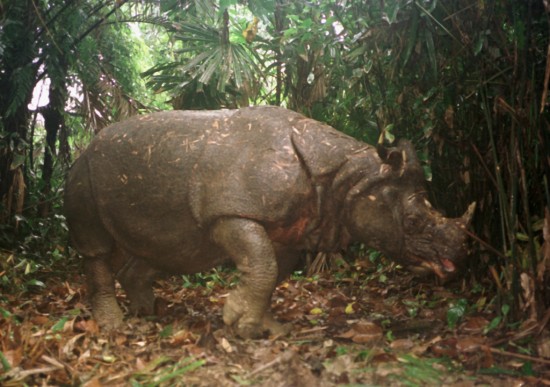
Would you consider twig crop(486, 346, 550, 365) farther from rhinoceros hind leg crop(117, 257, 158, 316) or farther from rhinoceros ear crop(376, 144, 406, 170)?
rhinoceros hind leg crop(117, 257, 158, 316)

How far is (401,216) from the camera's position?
345cm

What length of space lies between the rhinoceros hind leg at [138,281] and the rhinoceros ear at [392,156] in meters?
1.90

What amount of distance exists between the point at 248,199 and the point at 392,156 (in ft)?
2.80

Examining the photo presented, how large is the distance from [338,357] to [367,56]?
2630mm

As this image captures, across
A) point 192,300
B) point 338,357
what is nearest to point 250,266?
point 338,357

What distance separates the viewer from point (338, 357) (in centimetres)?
294

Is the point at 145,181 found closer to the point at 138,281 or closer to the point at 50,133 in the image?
the point at 138,281

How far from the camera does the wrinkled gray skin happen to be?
3.38 m

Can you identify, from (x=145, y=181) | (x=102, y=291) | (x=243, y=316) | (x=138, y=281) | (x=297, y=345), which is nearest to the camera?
(x=297, y=345)

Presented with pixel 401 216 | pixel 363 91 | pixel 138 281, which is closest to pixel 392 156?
pixel 401 216

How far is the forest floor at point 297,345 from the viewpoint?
8.63 ft

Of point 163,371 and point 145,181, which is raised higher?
point 145,181

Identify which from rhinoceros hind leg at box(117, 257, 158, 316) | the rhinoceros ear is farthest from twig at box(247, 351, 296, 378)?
rhinoceros hind leg at box(117, 257, 158, 316)

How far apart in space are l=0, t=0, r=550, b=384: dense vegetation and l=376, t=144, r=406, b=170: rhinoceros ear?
43 centimetres
